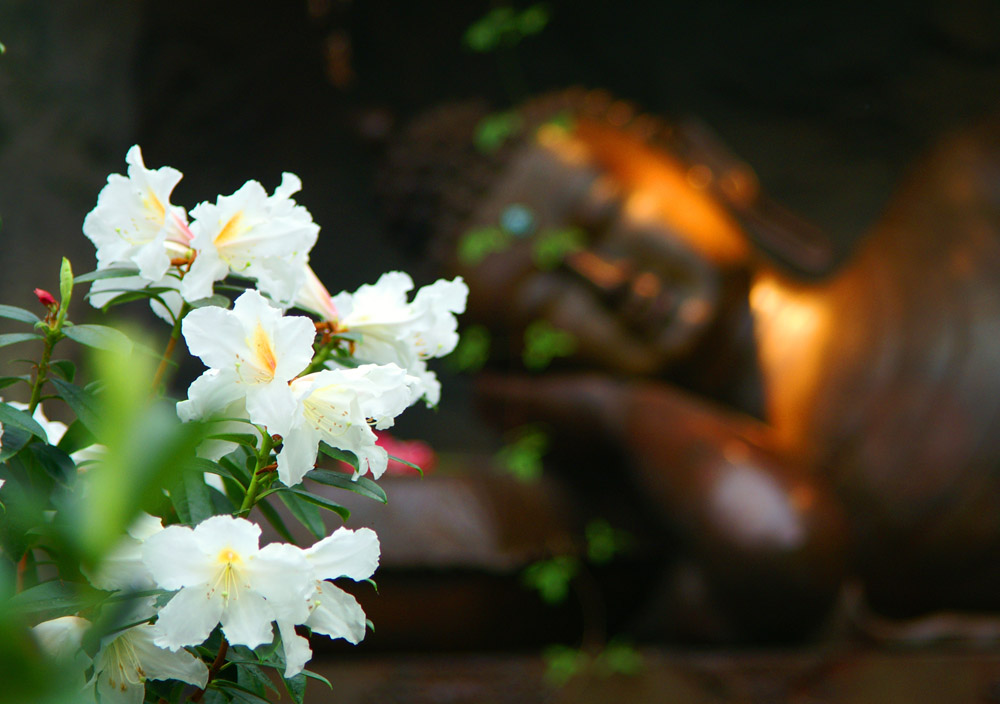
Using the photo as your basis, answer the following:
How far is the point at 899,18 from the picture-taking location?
5.78ft

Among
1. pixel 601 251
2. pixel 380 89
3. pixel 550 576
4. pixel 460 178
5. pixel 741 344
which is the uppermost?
pixel 380 89

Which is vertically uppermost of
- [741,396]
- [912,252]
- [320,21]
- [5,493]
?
[320,21]

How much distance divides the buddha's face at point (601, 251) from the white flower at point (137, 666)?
3.28ft

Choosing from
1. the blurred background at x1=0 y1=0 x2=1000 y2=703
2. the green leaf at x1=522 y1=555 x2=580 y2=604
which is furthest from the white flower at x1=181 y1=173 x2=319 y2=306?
the green leaf at x1=522 y1=555 x2=580 y2=604

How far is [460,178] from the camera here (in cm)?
137

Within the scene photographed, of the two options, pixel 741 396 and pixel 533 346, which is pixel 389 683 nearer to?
pixel 533 346

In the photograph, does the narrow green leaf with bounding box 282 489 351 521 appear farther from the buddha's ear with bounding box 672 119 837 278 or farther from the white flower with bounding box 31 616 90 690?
the buddha's ear with bounding box 672 119 837 278

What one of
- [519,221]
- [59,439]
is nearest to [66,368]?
[59,439]

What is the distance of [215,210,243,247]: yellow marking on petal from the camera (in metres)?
0.25

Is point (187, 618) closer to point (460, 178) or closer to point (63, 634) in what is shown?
point (63, 634)

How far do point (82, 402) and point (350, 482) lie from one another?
0.24 ft

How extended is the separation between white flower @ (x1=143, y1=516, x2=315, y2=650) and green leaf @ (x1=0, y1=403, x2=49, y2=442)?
0.18 ft

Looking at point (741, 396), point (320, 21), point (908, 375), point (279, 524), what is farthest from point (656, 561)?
point (279, 524)

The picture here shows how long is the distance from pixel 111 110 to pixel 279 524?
1.52 feet
